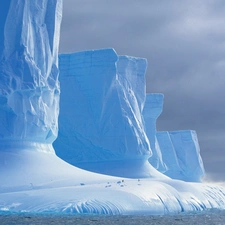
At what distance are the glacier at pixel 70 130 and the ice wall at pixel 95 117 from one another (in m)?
0.04

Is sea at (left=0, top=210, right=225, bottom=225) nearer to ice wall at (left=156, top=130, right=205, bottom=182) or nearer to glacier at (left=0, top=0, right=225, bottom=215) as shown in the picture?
glacier at (left=0, top=0, right=225, bottom=215)

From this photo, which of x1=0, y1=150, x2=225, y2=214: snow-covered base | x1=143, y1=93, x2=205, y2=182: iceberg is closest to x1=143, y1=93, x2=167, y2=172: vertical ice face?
x1=143, y1=93, x2=205, y2=182: iceberg

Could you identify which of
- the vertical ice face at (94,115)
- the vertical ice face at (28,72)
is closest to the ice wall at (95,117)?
the vertical ice face at (94,115)

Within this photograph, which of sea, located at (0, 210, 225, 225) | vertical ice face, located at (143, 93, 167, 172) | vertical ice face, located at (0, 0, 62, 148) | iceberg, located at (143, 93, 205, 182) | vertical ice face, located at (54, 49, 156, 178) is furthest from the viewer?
iceberg, located at (143, 93, 205, 182)

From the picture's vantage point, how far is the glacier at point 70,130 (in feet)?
68.3

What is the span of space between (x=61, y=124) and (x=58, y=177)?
913cm

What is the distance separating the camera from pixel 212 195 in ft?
98.4

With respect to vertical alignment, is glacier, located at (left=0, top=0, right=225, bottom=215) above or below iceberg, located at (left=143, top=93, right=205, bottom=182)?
above

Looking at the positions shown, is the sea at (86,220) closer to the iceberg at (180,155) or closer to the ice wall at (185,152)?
the iceberg at (180,155)

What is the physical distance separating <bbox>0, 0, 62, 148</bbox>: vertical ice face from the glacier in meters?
0.03

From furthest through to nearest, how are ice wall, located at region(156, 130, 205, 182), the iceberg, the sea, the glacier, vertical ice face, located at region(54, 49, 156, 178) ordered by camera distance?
ice wall, located at region(156, 130, 205, 182), the iceberg, vertical ice face, located at region(54, 49, 156, 178), the glacier, the sea

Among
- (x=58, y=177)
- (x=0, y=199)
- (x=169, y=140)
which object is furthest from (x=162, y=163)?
(x=0, y=199)

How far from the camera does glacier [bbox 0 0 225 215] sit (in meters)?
20.8

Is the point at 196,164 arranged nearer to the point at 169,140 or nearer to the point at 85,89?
the point at 169,140
